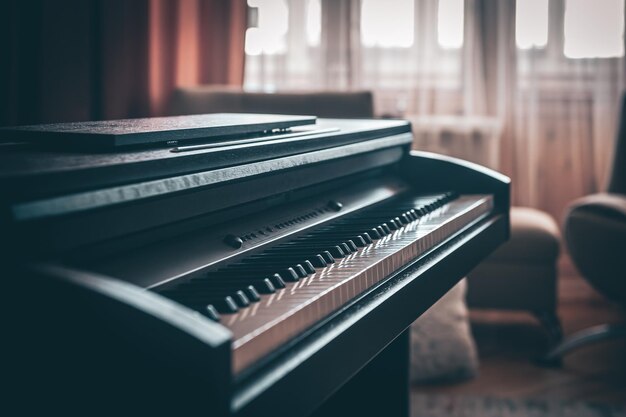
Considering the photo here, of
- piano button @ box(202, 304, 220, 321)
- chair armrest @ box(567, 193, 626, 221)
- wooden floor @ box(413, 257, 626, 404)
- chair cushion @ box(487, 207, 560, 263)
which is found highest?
piano button @ box(202, 304, 220, 321)

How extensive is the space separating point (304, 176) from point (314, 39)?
103 inches

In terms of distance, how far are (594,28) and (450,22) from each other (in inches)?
25.3

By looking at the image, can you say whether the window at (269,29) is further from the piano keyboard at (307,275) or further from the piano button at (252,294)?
the piano button at (252,294)

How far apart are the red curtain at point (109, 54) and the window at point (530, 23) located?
1.26 metres

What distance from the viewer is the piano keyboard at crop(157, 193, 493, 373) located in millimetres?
918

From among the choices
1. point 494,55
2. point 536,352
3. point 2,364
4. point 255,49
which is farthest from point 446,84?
point 2,364

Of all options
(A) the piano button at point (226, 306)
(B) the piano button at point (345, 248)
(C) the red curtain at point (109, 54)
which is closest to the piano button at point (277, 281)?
(A) the piano button at point (226, 306)

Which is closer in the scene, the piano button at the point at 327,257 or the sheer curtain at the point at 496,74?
the piano button at the point at 327,257

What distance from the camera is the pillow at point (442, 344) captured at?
2.71 metres

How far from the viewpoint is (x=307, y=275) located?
3.78 ft

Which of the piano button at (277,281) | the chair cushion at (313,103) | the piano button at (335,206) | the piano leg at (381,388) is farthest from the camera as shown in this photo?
the chair cushion at (313,103)

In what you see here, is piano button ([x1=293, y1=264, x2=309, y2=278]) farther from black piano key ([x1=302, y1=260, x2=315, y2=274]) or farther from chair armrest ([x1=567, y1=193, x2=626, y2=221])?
chair armrest ([x1=567, y1=193, x2=626, y2=221])

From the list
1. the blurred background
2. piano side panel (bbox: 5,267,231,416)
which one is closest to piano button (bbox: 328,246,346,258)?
piano side panel (bbox: 5,267,231,416)

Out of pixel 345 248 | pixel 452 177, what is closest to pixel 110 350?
pixel 345 248
